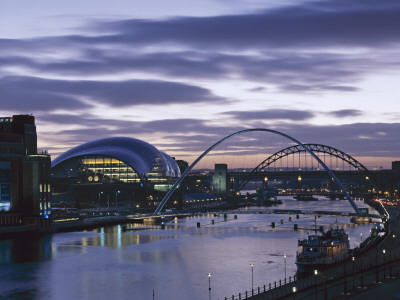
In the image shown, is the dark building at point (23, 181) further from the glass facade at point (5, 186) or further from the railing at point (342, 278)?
the railing at point (342, 278)

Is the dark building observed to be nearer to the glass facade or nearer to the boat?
the glass facade

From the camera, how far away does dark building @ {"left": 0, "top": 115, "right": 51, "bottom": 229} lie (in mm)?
128750

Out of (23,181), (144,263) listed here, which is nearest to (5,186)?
(23,181)

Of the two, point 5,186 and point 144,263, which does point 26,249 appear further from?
point 5,186

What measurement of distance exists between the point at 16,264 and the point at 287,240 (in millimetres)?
48248

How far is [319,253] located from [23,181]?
7582 cm

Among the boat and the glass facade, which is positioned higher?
the glass facade

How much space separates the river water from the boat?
7.11ft

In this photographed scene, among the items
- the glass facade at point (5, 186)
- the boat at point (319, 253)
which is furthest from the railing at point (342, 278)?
the glass facade at point (5, 186)

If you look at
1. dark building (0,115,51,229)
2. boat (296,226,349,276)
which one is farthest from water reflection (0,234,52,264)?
boat (296,226,349,276)

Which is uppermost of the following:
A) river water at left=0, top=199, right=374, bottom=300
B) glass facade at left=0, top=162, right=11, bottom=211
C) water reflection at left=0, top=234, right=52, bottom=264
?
glass facade at left=0, top=162, right=11, bottom=211

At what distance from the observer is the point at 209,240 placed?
114 m

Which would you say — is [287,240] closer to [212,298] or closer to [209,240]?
[209,240]

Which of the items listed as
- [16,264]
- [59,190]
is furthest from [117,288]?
[59,190]
